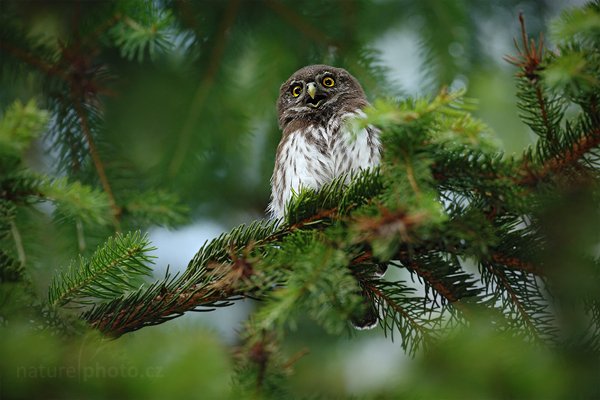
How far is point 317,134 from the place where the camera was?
3.84m

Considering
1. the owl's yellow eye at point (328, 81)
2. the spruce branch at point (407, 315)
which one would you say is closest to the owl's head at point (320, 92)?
the owl's yellow eye at point (328, 81)

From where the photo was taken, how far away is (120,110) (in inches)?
182

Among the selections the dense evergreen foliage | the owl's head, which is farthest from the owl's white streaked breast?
the dense evergreen foliage

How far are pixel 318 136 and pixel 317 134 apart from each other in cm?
3

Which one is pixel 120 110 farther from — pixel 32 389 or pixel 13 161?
pixel 32 389

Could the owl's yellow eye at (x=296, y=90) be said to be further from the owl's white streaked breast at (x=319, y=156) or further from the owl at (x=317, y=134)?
the owl's white streaked breast at (x=319, y=156)

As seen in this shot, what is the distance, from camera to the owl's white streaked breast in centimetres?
351

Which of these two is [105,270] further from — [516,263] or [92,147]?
[92,147]

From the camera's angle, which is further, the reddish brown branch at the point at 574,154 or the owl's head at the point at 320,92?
the owl's head at the point at 320,92

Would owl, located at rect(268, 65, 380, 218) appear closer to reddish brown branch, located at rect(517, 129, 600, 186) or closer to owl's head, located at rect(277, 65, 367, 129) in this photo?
owl's head, located at rect(277, 65, 367, 129)

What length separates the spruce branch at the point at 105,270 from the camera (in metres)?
2.09

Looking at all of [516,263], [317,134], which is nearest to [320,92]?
[317,134]

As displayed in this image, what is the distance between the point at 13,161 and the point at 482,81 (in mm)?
3538

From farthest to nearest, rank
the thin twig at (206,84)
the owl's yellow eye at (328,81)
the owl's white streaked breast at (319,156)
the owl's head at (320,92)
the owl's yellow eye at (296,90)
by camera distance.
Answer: the owl's yellow eye at (296,90)
the owl's yellow eye at (328,81)
the owl's head at (320,92)
the thin twig at (206,84)
the owl's white streaked breast at (319,156)
